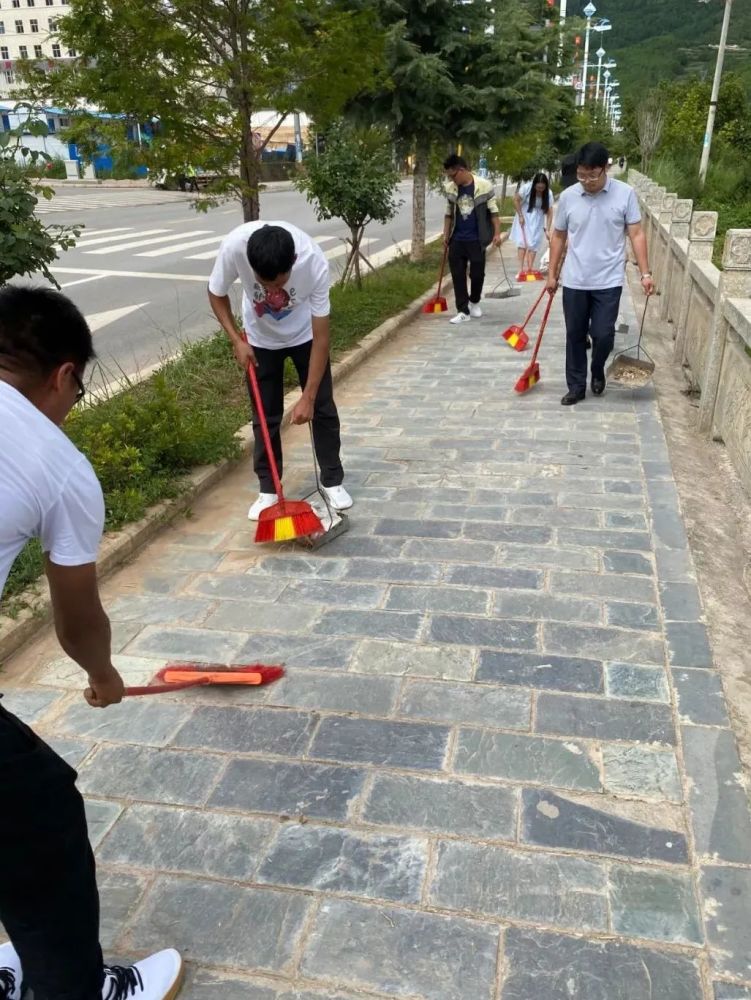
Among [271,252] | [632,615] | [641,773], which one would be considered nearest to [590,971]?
[641,773]

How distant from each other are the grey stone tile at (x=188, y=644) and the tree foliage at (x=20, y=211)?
1810mm

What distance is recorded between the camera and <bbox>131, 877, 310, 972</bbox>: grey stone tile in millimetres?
2123

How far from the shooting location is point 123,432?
16.3 ft

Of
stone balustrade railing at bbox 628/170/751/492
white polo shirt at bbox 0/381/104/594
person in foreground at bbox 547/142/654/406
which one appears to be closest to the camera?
white polo shirt at bbox 0/381/104/594

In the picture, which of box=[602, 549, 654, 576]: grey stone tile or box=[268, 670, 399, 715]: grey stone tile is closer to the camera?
box=[268, 670, 399, 715]: grey stone tile

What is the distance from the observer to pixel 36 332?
1.54 m

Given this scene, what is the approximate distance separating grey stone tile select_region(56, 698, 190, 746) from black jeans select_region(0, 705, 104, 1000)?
1.19m

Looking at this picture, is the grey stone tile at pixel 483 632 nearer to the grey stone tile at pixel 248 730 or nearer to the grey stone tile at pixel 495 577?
the grey stone tile at pixel 495 577

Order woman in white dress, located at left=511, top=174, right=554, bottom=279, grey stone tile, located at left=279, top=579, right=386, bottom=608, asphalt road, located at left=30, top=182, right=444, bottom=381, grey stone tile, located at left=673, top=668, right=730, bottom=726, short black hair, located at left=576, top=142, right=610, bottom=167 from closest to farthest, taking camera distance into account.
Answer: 1. grey stone tile, located at left=673, top=668, right=730, bottom=726
2. grey stone tile, located at left=279, top=579, right=386, bottom=608
3. short black hair, located at left=576, top=142, right=610, bottom=167
4. asphalt road, located at left=30, top=182, right=444, bottom=381
5. woman in white dress, located at left=511, top=174, right=554, bottom=279

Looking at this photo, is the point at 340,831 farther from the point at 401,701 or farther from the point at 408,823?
the point at 401,701

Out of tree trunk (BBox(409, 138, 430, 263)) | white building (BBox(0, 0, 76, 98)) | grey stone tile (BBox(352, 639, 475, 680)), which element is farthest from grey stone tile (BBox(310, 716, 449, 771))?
white building (BBox(0, 0, 76, 98))

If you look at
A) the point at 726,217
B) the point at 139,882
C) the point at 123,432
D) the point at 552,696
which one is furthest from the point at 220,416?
the point at 726,217

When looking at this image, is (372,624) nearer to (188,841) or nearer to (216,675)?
(216,675)

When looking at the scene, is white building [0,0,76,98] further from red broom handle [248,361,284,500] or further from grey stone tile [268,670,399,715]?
grey stone tile [268,670,399,715]
